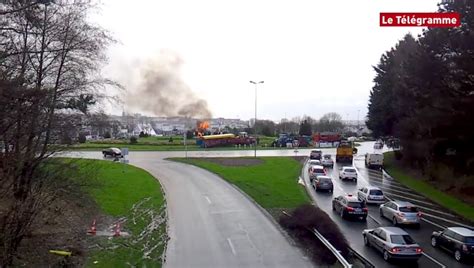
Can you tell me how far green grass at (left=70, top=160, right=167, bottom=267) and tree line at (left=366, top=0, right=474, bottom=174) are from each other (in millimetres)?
21528

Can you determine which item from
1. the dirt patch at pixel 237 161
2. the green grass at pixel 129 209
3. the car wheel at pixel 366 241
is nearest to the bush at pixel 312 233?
the car wheel at pixel 366 241

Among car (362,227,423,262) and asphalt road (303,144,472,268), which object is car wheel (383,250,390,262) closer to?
car (362,227,423,262)

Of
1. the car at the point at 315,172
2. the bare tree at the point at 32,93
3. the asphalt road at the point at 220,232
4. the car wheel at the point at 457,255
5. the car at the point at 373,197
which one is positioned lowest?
the car wheel at the point at 457,255

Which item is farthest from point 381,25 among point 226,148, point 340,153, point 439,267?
point 226,148

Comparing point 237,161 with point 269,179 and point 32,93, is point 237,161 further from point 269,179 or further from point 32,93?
point 32,93

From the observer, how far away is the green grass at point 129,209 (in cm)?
1820

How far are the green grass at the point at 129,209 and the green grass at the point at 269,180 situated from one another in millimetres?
6577

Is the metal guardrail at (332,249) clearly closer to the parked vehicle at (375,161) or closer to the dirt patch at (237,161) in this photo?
the dirt patch at (237,161)

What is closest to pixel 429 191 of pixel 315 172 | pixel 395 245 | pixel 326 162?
pixel 315 172

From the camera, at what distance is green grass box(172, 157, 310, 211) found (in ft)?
99.0

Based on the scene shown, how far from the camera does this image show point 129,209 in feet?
90.8

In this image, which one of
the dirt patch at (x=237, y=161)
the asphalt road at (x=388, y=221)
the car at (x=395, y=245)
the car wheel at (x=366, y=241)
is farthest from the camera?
the dirt patch at (x=237, y=161)

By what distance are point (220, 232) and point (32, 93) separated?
44.0ft

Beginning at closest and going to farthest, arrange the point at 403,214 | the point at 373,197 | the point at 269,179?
the point at 403,214 → the point at 373,197 → the point at 269,179
